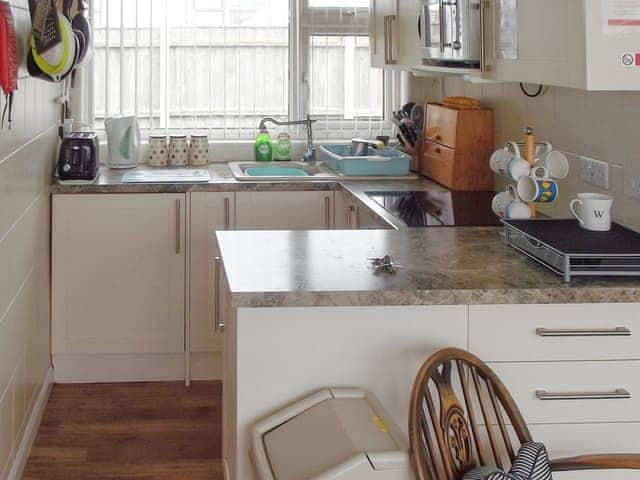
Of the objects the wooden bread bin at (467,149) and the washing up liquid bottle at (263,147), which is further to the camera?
the washing up liquid bottle at (263,147)

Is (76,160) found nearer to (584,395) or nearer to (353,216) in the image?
(353,216)

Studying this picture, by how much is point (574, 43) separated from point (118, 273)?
246 cm

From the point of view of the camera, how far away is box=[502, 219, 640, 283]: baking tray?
2.17m

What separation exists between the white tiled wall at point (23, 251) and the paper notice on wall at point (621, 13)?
1.70 meters

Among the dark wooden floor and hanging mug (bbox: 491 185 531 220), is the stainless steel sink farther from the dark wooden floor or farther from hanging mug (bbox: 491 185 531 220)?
hanging mug (bbox: 491 185 531 220)

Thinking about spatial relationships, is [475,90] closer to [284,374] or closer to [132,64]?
[132,64]

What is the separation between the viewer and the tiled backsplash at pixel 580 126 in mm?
2686

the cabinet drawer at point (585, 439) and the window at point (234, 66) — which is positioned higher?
the window at point (234, 66)

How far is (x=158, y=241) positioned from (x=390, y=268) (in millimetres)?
1994

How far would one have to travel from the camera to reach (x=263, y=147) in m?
4.62

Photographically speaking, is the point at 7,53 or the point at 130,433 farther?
the point at 130,433

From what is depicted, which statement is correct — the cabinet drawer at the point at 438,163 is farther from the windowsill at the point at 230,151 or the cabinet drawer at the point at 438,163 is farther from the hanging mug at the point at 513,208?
the hanging mug at the point at 513,208

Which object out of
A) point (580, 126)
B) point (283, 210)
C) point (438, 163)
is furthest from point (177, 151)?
point (580, 126)

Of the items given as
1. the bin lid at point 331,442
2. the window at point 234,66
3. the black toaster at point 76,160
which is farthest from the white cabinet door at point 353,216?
the bin lid at point 331,442
